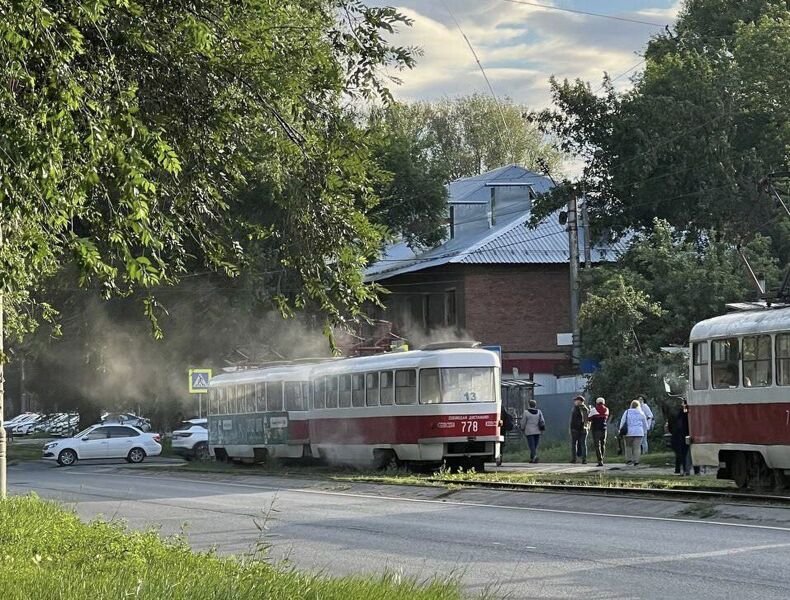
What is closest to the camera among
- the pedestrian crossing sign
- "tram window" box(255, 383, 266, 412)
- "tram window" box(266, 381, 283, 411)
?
"tram window" box(266, 381, 283, 411)

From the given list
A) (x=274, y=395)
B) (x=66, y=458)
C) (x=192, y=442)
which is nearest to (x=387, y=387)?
(x=274, y=395)

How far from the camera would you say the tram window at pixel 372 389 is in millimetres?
35403

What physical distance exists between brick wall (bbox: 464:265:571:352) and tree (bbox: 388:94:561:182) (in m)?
26.6

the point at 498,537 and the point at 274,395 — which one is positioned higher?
the point at 274,395

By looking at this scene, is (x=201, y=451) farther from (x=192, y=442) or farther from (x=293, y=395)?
(x=293, y=395)

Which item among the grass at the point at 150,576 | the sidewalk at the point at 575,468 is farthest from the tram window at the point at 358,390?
the grass at the point at 150,576

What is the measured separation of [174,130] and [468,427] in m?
20.2

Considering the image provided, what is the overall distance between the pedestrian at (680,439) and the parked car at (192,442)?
25.2m

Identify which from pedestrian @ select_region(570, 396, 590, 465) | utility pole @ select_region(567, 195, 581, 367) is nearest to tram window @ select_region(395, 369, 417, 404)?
pedestrian @ select_region(570, 396, 590, 465)

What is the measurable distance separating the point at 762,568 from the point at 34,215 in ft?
23.0

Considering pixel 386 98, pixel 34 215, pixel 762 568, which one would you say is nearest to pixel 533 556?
pixel 762 568

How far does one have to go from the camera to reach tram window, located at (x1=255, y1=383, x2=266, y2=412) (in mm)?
42625

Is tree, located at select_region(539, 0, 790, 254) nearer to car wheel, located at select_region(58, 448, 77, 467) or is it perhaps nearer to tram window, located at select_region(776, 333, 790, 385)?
car wheel, located at select_region(58, 448, 77, 467)

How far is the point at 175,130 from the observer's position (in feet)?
45.6
